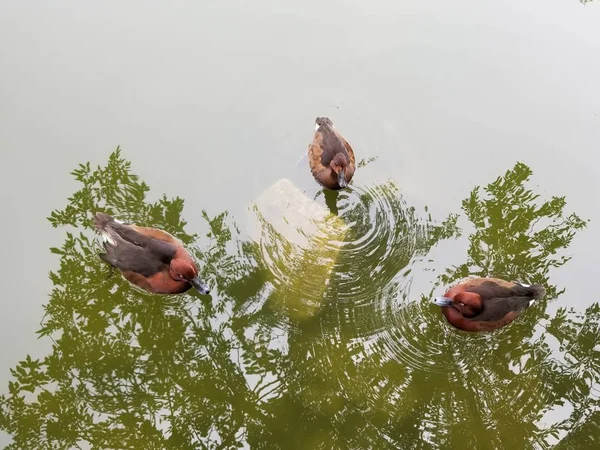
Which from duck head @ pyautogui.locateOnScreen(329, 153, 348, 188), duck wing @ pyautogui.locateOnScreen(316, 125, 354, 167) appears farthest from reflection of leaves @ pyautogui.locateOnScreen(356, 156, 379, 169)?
duck head @ pyautogui.locateOnScreen(329, 153, 348, 188)

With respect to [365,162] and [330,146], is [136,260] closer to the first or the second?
[330,146]

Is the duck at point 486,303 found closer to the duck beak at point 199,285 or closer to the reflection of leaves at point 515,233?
the reflection of leaves at point 515,233

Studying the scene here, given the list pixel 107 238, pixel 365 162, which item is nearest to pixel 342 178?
pixel 365 162

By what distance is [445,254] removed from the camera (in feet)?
15.5

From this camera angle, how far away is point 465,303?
3.98 metres

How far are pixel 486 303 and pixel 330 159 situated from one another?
200 centimetres

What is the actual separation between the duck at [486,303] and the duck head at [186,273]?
6.65 feet

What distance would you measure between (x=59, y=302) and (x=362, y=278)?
2.82 meters

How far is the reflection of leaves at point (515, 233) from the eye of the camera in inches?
184

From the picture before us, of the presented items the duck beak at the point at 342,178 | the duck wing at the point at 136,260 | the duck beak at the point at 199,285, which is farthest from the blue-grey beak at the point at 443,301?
the duck wing at the point at 136,260

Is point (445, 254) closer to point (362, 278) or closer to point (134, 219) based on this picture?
point (362, 278)

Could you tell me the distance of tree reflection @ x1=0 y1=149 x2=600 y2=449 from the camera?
12.8 feet

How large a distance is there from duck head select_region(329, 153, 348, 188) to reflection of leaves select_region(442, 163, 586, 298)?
138 cm

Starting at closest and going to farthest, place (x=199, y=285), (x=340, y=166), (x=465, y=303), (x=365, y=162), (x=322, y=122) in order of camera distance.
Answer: (x=465, y=303) → (x=199, y=285) → (x=340, y=166) → (x=322, y=122) → (x=365, y=162)
